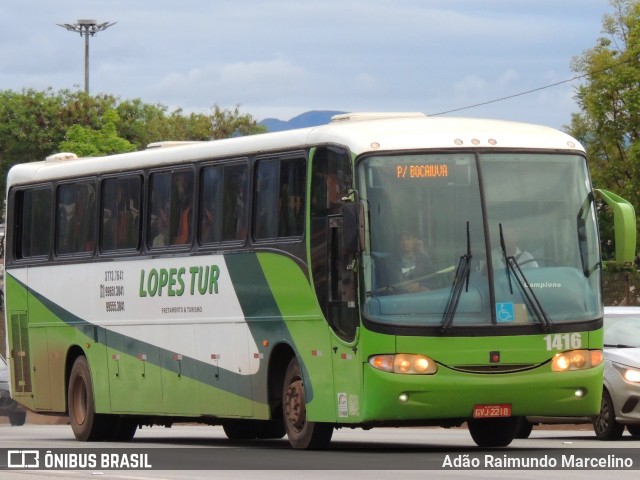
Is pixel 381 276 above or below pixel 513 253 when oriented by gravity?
below

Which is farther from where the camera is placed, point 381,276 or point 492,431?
point 492,431

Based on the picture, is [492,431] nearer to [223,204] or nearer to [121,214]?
[223,204]

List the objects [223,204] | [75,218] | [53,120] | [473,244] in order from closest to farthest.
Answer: [473,244] < [223,204] < [75,218] < [53,120]

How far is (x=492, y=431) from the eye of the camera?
1958cm

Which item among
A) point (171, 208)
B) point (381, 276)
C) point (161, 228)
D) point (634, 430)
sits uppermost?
point (171, 208)

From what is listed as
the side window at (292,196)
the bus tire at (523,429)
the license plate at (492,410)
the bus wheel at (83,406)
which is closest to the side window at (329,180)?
A: the side window at (292,196)

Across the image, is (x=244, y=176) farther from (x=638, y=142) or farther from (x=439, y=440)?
(x=638, y=142)

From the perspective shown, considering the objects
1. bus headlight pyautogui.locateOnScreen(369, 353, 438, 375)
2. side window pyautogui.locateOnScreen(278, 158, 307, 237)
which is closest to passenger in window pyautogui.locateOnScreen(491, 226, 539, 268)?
bus headlight pyautogui.locateOnScreen(369, 353, 438, 375)

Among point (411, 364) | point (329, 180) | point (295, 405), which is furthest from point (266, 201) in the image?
point (411, 364)

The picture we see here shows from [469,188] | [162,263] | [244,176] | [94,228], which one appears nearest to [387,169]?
[469,188]

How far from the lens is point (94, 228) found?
23203mm

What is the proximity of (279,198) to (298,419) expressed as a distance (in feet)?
7.68

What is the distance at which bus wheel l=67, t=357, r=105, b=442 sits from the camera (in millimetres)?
23500

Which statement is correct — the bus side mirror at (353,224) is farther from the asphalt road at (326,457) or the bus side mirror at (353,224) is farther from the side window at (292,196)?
the asphalt road at (326,457)
